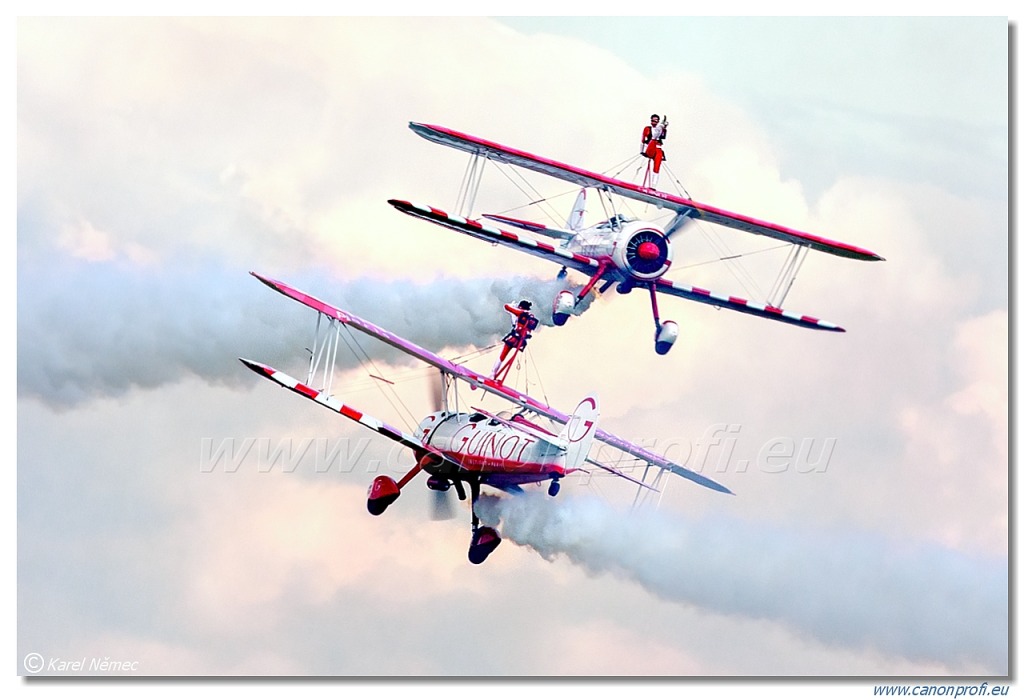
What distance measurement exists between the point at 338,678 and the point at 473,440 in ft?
21.8

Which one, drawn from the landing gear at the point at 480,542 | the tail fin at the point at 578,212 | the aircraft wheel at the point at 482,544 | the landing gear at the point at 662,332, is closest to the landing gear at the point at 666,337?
the landing gear at the point at 662,332

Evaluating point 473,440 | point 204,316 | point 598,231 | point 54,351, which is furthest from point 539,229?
point 54,351

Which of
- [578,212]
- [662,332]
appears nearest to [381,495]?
[662,332]

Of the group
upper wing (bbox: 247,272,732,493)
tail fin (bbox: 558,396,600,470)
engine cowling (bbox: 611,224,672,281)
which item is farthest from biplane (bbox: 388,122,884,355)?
tail fin (bbox: 558,396,600,470)

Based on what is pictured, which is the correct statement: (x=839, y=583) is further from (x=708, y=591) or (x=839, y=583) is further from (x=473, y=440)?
(x=473, y=440)

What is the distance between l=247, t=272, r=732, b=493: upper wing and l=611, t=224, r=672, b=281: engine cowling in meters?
3.26

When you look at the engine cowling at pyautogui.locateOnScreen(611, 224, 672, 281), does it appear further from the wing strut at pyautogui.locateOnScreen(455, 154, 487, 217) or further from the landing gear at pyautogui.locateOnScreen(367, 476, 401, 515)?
the landing gear at pyautogui.locateOnScreen(367, 476, 401, 515)

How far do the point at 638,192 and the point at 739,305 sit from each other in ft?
9.70

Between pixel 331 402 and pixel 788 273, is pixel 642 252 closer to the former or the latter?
pixel 788 273

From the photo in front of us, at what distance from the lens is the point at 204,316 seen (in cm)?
4222

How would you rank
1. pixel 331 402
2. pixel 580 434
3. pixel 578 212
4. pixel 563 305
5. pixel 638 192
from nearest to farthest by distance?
pixel 580 434 < pixel 331 402 < pixel 563 305 < pixel 638 192 < pixel 578 212

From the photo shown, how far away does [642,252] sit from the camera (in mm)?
38000

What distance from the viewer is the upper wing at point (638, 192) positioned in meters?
37.9

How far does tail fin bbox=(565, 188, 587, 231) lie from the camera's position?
40.6 m
